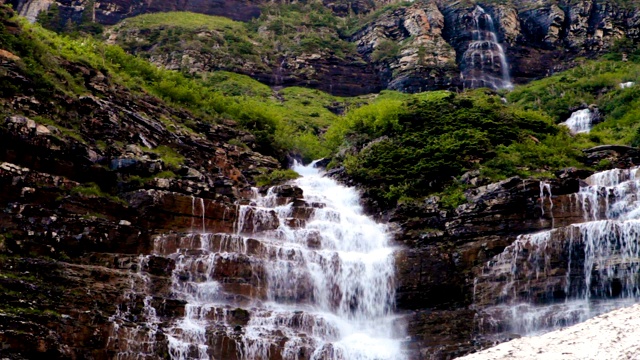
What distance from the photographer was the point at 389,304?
29.4 metres

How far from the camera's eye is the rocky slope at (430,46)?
7675 cm

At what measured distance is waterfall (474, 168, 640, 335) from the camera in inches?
1010

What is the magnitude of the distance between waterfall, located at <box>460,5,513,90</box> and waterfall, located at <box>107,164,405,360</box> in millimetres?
46103

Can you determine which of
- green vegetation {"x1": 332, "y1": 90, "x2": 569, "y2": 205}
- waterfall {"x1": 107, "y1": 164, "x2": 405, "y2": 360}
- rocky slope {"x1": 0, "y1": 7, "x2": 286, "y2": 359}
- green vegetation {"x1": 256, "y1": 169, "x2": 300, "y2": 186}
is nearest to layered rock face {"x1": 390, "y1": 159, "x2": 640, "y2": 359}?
waterfall {"x1": 107, "y1": 164, "x2": 405, "y2": 360}

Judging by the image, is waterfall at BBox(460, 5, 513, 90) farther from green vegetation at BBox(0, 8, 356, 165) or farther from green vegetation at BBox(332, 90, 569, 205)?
green vegetation at BBox(332, 90, 569, 205)

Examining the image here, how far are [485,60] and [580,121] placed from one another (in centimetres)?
2740

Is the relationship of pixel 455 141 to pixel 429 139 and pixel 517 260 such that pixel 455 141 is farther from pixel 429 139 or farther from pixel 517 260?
pixel 517 260

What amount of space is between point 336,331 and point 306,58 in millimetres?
61772

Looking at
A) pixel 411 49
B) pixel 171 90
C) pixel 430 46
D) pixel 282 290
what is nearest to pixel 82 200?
pixel 282 290

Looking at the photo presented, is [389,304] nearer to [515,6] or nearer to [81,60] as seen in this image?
[81,60]

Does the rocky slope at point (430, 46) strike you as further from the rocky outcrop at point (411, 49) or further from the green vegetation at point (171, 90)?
the green vegetation at point (171, 90)

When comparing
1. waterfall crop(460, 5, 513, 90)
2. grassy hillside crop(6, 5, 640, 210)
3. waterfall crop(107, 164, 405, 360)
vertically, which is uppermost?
waterfall crop(460, 5, 513, 90)

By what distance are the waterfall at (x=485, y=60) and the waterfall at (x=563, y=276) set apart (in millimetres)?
47911

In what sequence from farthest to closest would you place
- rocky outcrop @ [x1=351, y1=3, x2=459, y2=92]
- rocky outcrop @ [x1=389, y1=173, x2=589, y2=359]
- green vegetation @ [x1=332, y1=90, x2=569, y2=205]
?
rocky outcrop @ [x1=351, y1=3, x2=459, y2=92] < green vegetation @ [x1=332, y1=90, x2=569, y2=205] < rocky outcrop @ [x1=389, y1=173, x2=589, y2=359]
